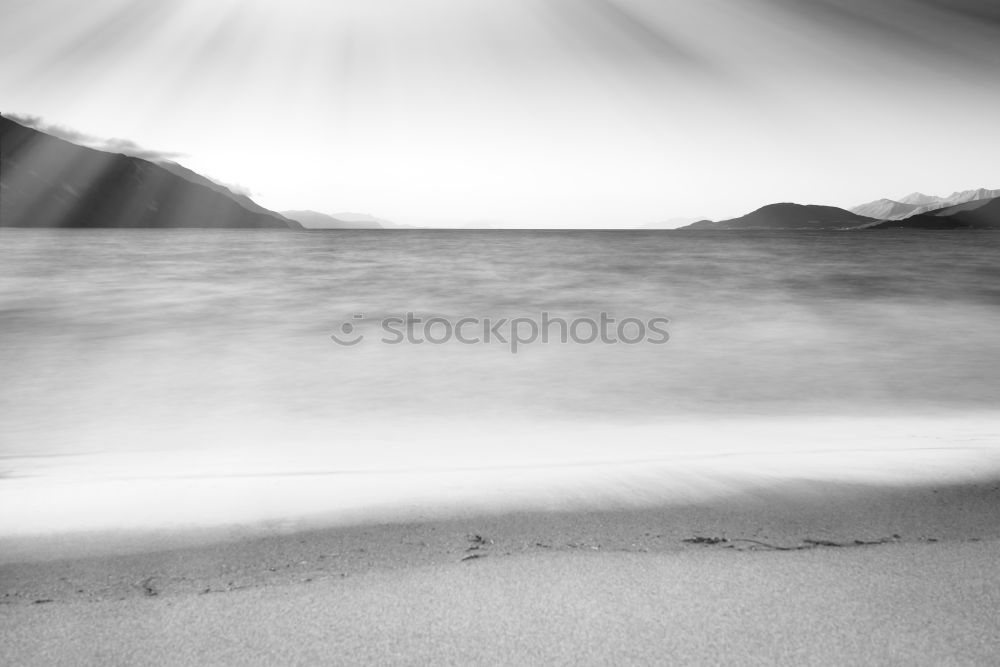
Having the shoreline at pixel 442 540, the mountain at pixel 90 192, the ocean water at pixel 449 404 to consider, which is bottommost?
the ocean water at pixel 449 404

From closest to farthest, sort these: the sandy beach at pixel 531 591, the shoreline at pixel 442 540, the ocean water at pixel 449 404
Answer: the sandy beach at pixel 531 591, the shoreline at pixel 442 540, the ocean water at pixel 449 404

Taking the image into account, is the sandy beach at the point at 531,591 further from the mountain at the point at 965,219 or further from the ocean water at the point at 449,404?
the mountain at the point at 965,219

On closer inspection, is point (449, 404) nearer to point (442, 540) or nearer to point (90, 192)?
point (442, 540)

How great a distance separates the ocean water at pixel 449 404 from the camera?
3.31 metres

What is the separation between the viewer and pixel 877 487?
10.4 feet

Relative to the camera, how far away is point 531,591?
6.94 feet

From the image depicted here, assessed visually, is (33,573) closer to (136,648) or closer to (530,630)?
(136,648)

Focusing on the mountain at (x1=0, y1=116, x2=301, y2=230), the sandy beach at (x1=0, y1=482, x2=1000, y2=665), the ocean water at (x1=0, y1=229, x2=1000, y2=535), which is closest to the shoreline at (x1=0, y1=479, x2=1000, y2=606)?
the sandy beach at (x1=0, y1=482, x2=1000, y2=665)

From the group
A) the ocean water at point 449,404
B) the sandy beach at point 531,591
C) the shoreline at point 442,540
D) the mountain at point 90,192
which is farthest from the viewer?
the mountain at point 90,192

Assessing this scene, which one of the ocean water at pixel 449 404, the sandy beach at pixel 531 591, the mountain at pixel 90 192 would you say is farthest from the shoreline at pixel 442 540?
the mountain at pixel 90 192

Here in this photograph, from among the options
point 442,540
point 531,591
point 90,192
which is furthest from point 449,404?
point 90,192

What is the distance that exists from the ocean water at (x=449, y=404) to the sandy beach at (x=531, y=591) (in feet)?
1.20

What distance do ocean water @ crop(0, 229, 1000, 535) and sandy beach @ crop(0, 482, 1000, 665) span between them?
37 centimetres

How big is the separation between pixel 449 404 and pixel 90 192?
16881 centimetres
